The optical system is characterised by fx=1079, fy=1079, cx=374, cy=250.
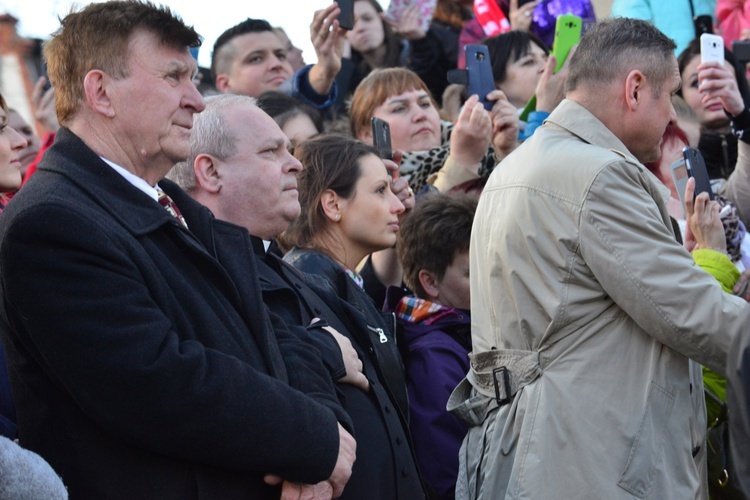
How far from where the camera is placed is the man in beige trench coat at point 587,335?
3178 mm

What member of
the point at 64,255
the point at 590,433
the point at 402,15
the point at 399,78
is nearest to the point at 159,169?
the point at 64,255

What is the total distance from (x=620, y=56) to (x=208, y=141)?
1.39 m

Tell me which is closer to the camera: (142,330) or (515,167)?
(142,330)

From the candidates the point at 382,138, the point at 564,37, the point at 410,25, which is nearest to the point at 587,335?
the point at 382,138

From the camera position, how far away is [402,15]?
7.62 m

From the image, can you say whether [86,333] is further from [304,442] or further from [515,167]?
[515,167]

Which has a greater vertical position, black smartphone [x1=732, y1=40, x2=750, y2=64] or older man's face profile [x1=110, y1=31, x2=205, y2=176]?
older man's face profile [x1=110, y1=31, x2=205, y2=176]

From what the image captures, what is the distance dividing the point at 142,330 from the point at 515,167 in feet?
5.11

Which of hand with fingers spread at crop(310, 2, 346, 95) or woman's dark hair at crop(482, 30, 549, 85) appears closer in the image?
hand with fingers spread at crop(310, 2, 346, 95)

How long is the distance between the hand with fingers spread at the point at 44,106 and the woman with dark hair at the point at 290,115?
155 centimetres

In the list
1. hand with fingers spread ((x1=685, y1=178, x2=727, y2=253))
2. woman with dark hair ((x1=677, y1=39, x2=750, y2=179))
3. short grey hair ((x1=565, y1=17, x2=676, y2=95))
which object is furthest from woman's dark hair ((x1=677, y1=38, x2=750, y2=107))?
short grey hair ((x1=565, y1=17, x2=676, y2=95))

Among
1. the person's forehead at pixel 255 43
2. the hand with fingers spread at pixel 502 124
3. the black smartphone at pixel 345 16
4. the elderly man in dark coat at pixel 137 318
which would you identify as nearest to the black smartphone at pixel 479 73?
the hand with fingers spread at pixel 502 124

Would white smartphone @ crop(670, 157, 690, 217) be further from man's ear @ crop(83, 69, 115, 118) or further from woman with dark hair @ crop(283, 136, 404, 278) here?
man's ear @ crop(83, 69, 115, 118)

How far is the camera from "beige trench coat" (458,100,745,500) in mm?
3178
